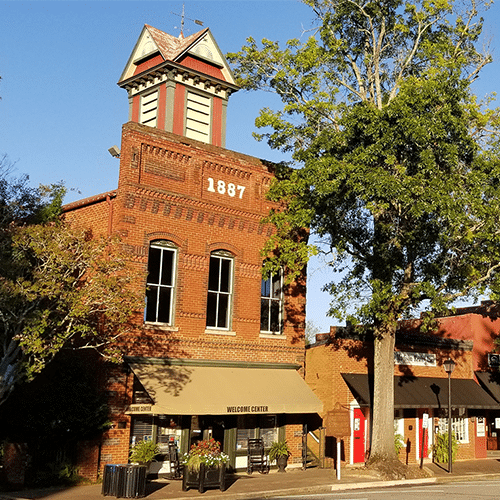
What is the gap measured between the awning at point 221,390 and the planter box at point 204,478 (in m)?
1.83

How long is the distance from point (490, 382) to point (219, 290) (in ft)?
47.3

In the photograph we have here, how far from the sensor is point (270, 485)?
18656 mm

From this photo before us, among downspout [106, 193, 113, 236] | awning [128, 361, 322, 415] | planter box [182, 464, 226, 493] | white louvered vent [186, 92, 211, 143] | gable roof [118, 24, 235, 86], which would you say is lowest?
planter box [182, 464, 226, 493]

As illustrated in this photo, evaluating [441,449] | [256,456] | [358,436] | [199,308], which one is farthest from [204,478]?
[441,449]

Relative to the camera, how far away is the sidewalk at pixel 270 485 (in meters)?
16.1

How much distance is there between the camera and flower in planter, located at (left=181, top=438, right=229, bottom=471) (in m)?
17.3

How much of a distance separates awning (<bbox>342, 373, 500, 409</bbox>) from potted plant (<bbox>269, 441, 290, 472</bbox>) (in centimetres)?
326

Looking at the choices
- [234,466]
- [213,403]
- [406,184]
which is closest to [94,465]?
[213,403]

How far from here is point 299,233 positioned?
24.1 metres

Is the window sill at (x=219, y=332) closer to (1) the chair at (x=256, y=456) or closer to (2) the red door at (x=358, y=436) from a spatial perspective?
(1) the chair at (x=256, y=456)

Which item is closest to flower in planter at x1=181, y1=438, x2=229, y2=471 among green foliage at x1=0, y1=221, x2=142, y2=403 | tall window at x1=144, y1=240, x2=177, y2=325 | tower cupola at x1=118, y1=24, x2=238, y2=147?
green foliage at x1=0, y1=221, x2=142, y2=403

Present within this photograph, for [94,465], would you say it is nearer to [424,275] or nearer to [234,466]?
[234,466]

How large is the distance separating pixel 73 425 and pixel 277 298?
29.1 ft

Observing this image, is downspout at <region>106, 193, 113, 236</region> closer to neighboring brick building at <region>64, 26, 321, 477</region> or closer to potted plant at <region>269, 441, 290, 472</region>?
neighboring brick building at <region>64, 26, 321, 477</region>
